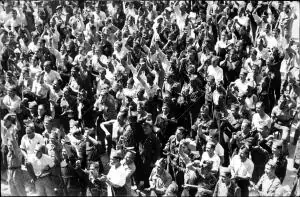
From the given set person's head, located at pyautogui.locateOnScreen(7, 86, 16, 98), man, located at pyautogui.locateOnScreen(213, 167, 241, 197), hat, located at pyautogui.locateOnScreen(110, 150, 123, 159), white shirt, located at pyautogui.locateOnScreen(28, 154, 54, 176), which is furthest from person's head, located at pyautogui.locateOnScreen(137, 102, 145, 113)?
person's head, located at pyautogui.locateOnScreen(7, 86, 16, 98)

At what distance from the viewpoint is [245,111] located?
10.8 meters

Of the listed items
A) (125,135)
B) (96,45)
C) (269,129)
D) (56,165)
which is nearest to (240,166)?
(269,129)

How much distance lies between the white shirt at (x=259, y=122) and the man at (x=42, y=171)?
3858 millimetres

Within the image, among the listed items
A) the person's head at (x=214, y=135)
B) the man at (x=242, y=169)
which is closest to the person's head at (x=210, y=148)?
the person's head at (x=214, y=135)

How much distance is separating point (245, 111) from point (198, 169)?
2.10 meters

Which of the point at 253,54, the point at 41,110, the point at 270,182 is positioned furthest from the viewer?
the point at 253,54

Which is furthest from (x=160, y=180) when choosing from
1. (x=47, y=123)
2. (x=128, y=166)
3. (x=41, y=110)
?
(x=41, y=110)

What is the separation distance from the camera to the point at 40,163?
9.59 m

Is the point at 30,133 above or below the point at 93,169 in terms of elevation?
above

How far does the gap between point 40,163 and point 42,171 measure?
14cm

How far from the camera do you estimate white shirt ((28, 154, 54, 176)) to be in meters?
9.59

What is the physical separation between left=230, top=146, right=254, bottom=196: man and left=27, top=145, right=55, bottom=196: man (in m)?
3.12

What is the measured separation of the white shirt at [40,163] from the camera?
9586mm

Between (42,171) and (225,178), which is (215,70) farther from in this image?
(42,171)
